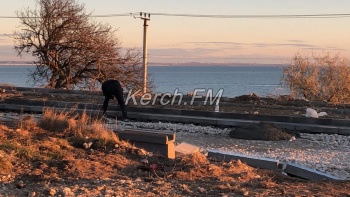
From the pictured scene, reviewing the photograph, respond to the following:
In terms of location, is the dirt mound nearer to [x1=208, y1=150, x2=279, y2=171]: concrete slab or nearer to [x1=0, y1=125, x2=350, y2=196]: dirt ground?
[x1=208, y1=150, x2=279, y2=171]: concrete slab

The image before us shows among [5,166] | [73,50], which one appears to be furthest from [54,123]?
[73,50]

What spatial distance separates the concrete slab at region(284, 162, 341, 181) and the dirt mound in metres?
4.10

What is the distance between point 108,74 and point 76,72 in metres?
2.31

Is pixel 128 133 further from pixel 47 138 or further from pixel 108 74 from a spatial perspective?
pixel 108 74

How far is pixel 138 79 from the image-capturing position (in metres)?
35.1

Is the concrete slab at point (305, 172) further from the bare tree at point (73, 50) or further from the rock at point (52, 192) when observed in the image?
the bare tree at point (73, 50)

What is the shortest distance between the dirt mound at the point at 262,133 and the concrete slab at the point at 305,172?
4102 mm

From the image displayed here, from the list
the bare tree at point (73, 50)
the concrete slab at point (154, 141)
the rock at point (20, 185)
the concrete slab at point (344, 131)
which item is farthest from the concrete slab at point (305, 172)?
the bare tree at point (73, 50)

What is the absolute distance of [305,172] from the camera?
954cm

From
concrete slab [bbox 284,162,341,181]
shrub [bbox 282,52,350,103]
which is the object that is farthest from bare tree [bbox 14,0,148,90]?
concrete slab [bbox 284,162,341,181]

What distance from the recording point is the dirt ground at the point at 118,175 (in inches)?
254

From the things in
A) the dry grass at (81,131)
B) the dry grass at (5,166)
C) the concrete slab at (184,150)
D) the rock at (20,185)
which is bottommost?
the concrete slab at (184,150)

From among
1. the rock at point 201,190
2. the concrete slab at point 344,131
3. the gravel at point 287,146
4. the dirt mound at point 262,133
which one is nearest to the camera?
the rock at point 201,190

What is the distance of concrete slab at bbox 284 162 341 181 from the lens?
9.18m
